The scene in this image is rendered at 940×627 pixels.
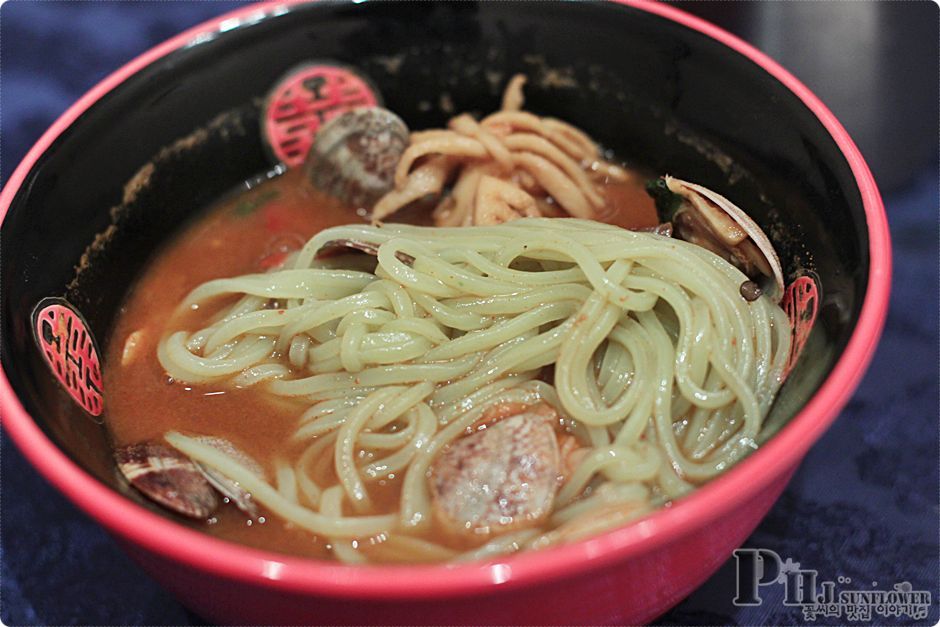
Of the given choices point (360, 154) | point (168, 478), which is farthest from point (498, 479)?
point (360, 154)

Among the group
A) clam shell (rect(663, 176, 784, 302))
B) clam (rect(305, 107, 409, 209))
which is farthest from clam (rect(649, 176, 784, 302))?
clam (rect(305, 107, 409, 209))

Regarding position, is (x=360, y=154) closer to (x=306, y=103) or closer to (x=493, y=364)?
(x=306, y=103)

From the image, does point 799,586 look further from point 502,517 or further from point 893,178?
point 893,178

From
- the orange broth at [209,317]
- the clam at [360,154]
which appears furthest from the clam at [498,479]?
the clam at [360,154]

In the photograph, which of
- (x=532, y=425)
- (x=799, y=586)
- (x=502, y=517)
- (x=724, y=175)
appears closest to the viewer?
(x=502, y=517)

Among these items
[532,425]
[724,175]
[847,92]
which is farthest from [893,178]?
[532,425]

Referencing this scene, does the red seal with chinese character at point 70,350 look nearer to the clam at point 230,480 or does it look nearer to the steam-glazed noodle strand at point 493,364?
the steam-glazed noodle strand at point 493,364
